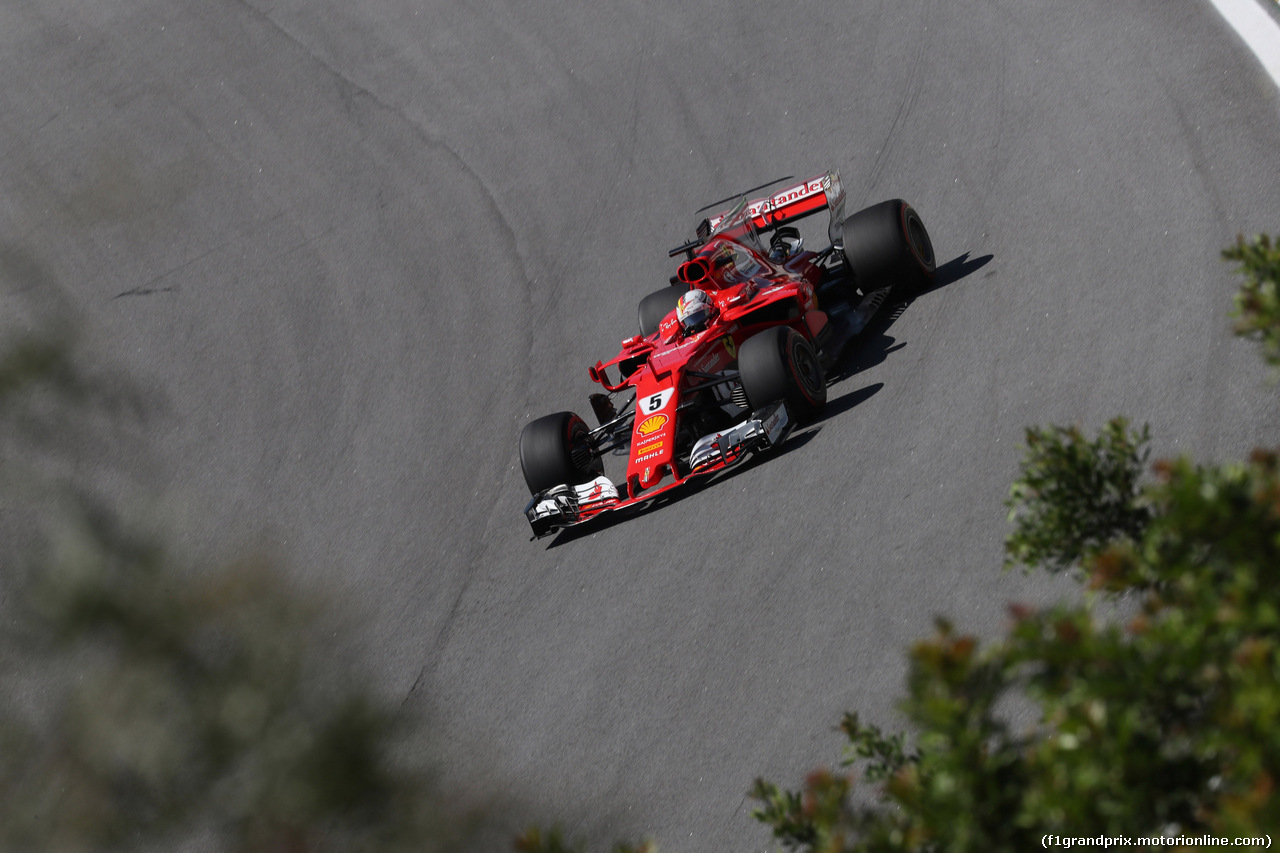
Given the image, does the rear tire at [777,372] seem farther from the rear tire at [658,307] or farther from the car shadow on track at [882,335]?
the rear tire at [658,307]

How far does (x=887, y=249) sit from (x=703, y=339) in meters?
1.87

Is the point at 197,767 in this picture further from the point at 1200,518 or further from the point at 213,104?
A: the point at 213,104

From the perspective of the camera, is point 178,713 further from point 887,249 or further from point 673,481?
point 887,249

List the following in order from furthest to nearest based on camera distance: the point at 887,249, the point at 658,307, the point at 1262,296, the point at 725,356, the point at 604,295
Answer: the point at 604,295
the point at 658,307
the point at 887,249
the point at 725,356
the point at 1262,296

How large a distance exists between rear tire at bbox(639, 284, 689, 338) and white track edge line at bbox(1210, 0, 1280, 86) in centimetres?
570

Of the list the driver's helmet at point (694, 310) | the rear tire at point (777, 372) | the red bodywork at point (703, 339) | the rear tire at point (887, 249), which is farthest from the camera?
the rear tire at point (887, 249)

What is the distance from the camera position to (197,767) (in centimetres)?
930

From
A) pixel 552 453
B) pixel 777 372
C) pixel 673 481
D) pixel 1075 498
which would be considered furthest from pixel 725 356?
pixel 1075 498

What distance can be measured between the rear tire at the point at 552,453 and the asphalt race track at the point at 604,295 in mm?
593

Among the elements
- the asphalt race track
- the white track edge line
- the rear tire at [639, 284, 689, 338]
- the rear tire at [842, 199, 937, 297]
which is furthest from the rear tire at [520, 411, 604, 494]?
the white track edge line

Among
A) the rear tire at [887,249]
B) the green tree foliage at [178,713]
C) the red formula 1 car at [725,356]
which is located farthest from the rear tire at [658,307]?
the green tree foliage at [178,713]

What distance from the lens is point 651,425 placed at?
1023 cm

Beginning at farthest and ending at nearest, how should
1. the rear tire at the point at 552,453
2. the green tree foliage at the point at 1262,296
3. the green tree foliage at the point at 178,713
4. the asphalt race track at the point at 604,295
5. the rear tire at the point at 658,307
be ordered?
1. the rear tire at the point at 658,307
2. the rear tire at the point at 552,453
3. the green tree foliage at the point at 178,713
4. the asphalt race track at the point at 604,295
5. the green tree foliage at the point at 1262,296

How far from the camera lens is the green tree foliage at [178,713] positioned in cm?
834
